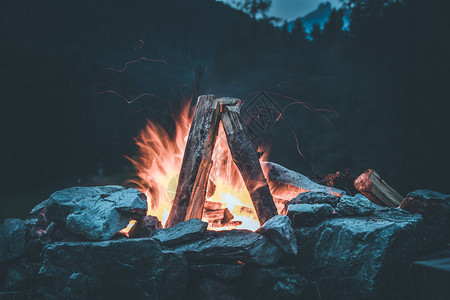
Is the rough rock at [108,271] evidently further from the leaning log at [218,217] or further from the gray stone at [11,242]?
the leaning log at [218,217]

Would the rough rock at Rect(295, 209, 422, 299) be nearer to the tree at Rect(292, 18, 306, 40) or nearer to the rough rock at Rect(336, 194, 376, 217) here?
the rough rock at Rect(336, 194, 376, 217)

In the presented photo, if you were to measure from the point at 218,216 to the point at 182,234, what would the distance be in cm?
77

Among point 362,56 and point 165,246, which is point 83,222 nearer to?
point 165,246

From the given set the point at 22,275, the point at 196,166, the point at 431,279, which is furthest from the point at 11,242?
the point at 431,279

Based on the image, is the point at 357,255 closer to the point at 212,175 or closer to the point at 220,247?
the point at 220,247

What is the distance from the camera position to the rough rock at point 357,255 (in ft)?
6.56

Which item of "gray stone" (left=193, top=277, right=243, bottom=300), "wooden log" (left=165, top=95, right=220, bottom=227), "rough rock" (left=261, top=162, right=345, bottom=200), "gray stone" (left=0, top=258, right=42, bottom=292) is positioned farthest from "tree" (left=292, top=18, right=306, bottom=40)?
"gray stone" (left=0, top=258, right=42, bottom=292)

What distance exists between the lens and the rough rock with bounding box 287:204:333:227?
2414 millimetres

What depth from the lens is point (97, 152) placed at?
666 cm

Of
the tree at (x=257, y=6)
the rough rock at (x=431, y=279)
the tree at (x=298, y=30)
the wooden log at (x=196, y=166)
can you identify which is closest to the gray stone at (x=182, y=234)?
the wooden log at (x=196, y=166)

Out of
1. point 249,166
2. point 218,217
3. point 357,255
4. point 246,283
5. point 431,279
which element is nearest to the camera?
point 431,279

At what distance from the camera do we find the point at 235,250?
209cm

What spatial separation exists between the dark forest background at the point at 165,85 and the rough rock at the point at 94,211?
1.96 m

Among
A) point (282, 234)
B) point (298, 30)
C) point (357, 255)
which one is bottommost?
point (357, 255)
